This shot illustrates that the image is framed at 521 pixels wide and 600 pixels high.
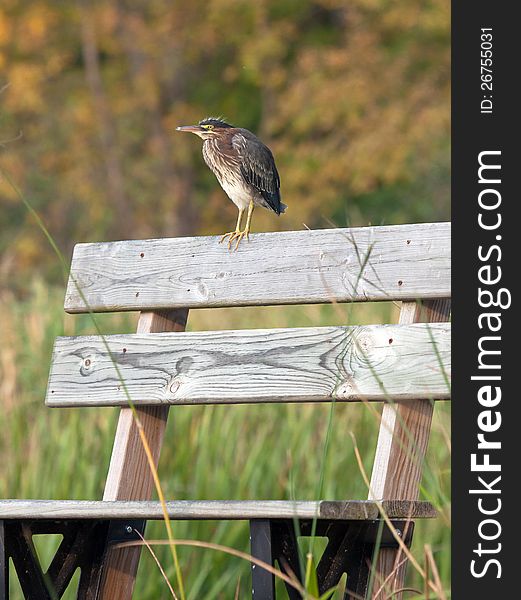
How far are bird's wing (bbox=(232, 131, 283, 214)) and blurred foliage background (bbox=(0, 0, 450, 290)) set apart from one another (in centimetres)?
1157

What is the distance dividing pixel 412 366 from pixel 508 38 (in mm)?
717

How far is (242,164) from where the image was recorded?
11.6 ft

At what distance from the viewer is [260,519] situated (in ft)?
7.58

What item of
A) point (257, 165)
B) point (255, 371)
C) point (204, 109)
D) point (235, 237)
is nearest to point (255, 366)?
point (255, 371)

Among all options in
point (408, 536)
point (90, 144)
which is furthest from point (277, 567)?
point (90, 144)

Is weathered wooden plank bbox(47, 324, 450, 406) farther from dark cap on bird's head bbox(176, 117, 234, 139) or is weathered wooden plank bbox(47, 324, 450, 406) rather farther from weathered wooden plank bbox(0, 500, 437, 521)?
dark cap on bird's head bbox(176, 117, 234, 139)

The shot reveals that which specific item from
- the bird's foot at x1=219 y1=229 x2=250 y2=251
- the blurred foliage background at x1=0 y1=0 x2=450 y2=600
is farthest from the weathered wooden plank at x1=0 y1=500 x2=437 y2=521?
the blurred foliage background at x1=0 y1=0 x2=450 y2=600

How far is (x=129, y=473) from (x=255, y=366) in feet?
1.30

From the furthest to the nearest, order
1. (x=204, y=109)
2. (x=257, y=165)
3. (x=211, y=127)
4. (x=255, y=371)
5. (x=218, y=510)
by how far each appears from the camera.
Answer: (x=204, y=109) → (x=211, y=127) → (x=257, y=165) → (x=255, y=371) → (x=218, y=510)

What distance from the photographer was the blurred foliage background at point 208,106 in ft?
54.4

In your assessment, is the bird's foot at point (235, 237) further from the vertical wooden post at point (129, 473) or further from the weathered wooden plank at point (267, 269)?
the vertical wooden post at point (129, 473)

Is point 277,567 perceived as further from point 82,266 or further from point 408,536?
point 82,266

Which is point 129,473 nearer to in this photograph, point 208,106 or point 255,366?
point 255,366

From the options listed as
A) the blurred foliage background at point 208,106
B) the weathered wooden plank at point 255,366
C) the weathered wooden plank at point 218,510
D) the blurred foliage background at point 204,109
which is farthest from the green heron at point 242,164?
the blurred foliage background at point 208,106
